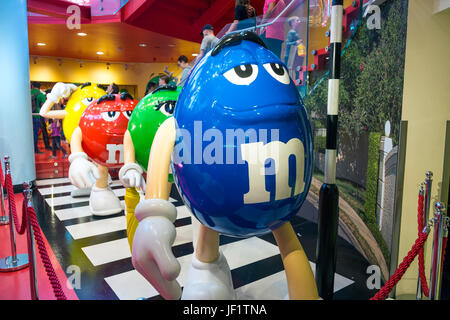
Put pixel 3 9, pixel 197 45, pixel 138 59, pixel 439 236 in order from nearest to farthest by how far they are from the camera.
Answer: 1. pixel 439 236
2. pixel 3 9
3. pixel 197 45
4. pixel 138 59

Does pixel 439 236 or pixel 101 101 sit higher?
pixel 101 101

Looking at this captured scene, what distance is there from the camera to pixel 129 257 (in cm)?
272

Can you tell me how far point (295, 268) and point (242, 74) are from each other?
0.85 metres

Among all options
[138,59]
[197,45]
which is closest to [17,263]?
[197,45]

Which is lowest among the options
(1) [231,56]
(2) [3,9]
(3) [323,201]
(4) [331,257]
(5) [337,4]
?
(4) [331,257]

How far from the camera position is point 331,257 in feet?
6.04

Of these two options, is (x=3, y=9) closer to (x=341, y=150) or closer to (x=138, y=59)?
(x=341, y=150)

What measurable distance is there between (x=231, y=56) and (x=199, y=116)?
0.27 meters

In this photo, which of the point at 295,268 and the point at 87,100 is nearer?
the point at 295,268

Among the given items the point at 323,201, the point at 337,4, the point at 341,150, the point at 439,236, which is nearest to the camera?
the point at 439,236

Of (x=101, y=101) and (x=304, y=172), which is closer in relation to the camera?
(x=304, y=172)

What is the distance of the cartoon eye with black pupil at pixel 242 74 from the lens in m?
1.21

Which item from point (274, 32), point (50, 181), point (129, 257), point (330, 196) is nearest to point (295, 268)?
point (330, 196)

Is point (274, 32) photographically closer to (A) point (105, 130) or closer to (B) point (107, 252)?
(A) point (105, 130)
